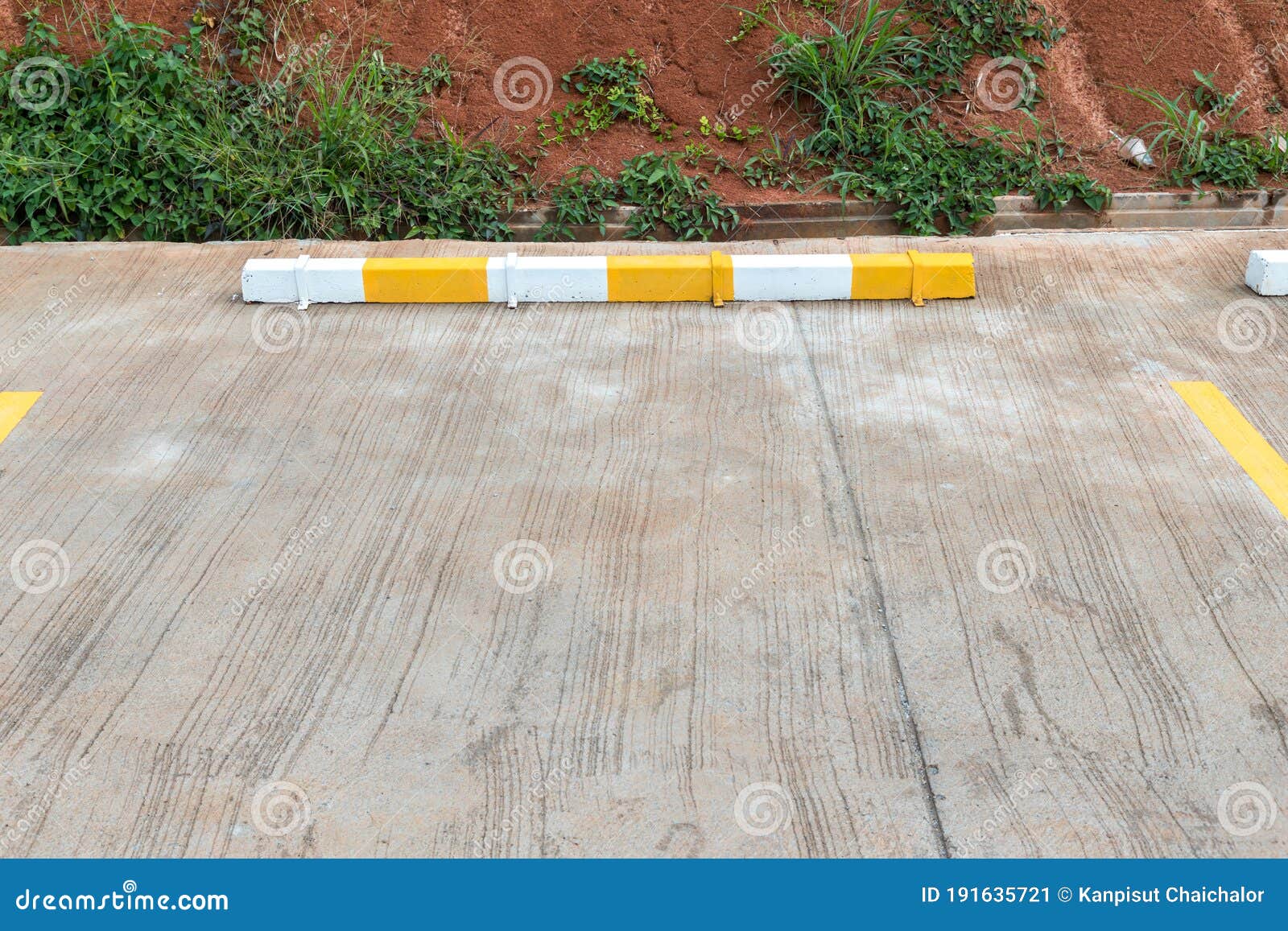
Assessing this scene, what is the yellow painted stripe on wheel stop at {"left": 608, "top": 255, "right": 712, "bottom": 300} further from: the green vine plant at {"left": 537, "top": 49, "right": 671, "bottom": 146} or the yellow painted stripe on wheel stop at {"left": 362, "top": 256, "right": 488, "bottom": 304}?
the green vine plant at {"left": 537, "top": 49, "right": 671, "bottom": 146}

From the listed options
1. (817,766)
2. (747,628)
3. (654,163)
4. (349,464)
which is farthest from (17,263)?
(817,766)

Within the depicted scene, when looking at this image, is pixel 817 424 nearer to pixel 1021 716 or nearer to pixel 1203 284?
pixel 1021 716

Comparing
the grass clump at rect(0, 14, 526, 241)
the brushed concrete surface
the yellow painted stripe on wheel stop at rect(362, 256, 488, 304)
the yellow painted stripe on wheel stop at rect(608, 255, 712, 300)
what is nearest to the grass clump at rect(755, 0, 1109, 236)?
the brushed concrete surface

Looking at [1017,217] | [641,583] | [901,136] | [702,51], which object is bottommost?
[1017,217]

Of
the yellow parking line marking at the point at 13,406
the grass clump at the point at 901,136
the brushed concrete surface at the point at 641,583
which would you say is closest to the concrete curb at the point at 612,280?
the brushed concrete surface at the point at 641,583

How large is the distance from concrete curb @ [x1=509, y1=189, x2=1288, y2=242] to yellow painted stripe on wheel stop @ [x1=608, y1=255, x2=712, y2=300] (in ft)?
3.74

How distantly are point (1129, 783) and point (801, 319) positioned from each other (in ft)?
10.7

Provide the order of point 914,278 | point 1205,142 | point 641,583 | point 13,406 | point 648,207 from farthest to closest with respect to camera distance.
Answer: point 1205,142
point 648,207
point 914,278
point 13,406
point 641,583

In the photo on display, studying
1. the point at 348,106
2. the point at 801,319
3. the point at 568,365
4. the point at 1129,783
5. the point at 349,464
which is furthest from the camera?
the point at 348,106

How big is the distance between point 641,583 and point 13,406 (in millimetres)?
2924

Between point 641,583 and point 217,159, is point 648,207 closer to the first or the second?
point 217,159

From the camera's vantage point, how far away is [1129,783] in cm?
302

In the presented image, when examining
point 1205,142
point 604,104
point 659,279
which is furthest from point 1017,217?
point 604,104

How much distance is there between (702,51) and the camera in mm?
7793
